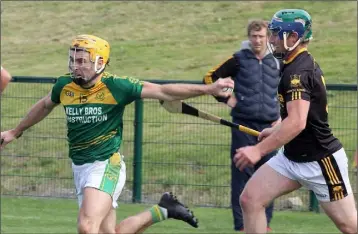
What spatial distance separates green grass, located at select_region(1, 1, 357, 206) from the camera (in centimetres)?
1422

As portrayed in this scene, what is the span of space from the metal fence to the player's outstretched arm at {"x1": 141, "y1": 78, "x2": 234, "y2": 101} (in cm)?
526

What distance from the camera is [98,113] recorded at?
876 centimetres

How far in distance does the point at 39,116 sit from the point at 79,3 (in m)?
20.5

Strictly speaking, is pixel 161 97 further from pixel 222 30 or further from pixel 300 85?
pixel 222 30

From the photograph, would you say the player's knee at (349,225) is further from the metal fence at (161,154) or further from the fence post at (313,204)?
the metal fence at (161,154)

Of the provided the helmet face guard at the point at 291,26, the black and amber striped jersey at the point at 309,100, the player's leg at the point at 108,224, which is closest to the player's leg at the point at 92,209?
the player's leg at the point at 108,224

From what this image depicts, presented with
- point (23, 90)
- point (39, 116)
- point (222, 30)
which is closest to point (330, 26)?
point (222, 30)

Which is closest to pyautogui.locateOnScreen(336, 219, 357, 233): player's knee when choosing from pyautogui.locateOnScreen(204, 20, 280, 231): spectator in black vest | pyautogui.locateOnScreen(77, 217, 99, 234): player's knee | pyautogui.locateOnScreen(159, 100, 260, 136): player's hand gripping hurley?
pyautogui.locateOnScreen(159, 100, 260, 136): player's hand gripping hurley

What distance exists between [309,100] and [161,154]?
20.6 ft

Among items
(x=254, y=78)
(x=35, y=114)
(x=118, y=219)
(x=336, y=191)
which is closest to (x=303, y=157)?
(x=336, y=191)

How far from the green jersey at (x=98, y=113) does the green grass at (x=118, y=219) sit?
114 inches

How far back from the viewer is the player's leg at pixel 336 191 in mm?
8477

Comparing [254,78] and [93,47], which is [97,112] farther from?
[254,78]

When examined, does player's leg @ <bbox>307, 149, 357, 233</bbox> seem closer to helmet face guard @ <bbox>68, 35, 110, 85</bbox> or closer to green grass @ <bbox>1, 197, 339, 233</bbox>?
helmet face guard @ <bbox>68, 35, 110, 85</bbox>
